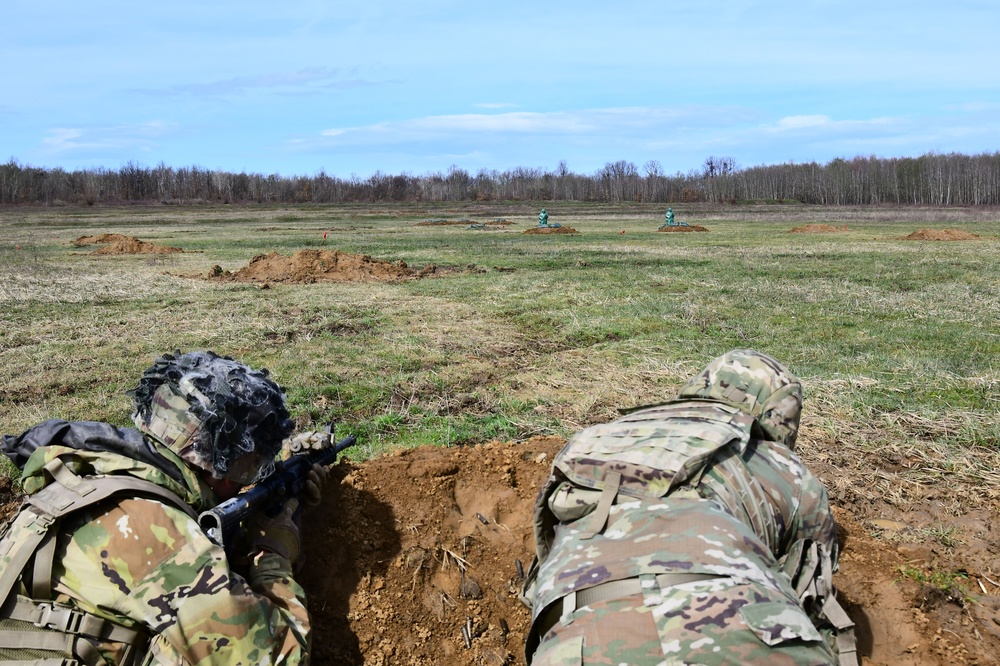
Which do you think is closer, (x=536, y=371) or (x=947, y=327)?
(x=536, y=371)

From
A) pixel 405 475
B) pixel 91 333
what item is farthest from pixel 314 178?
pixel 405 475

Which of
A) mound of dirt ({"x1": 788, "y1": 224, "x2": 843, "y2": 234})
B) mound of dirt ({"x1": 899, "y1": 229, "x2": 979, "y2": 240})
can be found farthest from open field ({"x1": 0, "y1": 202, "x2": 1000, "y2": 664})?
mound of dirt ({"x1": 788, "y1": 224, "x2": 843, "y2": 234})

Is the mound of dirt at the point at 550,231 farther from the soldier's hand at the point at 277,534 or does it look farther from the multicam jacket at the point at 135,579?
the multicam jacket at the point at 135,579

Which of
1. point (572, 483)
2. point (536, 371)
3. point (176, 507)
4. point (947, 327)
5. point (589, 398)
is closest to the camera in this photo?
point (176, 507)

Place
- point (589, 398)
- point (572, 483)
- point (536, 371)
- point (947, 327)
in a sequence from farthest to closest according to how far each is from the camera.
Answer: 1. point (947, 327)
2. point (536, 371)
3. point (589, 398)
4. point (572, 483)

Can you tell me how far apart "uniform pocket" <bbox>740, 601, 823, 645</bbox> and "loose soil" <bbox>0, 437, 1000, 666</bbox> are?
4.95ft

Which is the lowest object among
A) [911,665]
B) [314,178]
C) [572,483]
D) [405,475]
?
[911,665]

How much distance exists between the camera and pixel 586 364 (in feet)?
27.0

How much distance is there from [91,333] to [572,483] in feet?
30.0

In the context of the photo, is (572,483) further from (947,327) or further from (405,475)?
(947,327)

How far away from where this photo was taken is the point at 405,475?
4277 millimetres

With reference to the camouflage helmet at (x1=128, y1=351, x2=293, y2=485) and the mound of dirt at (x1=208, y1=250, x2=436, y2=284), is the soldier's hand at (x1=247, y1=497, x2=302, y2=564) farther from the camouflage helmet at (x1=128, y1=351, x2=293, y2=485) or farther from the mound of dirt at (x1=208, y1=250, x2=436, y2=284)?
the mound of dirt at (x1=208, y1=250, x2=436, y2=284)

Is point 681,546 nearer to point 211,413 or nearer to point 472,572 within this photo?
point 211,413

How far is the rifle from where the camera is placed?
2.51 m
